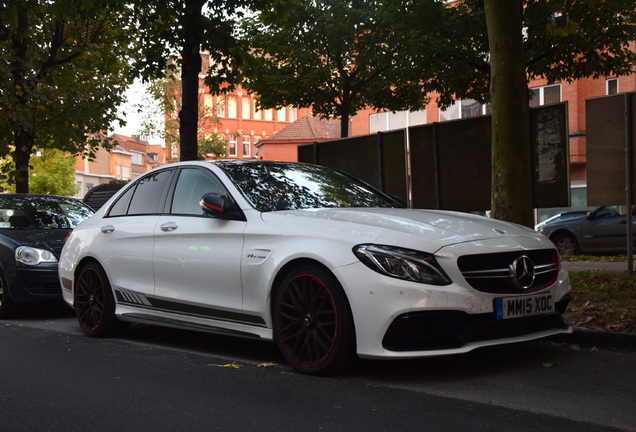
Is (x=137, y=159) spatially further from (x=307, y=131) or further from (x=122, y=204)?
(x=122, y=204)

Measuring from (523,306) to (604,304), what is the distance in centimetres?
273

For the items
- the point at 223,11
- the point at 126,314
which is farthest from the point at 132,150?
the point at 126,314

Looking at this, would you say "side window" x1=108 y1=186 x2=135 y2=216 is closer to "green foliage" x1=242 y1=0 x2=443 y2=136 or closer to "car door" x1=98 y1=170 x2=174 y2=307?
"car door" x1=98 y1=170 x2=174 y2=307

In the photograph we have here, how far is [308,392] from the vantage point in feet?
16.2

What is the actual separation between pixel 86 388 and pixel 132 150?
400 feet

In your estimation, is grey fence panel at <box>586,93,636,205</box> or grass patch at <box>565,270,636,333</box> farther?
grey fence panel at <box>586,93,636,205</box>

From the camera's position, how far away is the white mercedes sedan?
4941 millimetres

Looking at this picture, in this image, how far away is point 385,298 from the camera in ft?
16.0

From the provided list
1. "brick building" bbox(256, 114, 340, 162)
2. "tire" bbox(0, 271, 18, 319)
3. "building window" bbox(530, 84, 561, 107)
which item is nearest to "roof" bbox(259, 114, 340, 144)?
"brick building" bbox(256, 114, 340, 162)

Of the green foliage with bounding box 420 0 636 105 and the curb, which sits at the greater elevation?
the green foliage with bounding box 420 0 636 105

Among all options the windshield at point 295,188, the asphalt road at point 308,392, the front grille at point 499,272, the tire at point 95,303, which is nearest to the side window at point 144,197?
the tire at point 95,303

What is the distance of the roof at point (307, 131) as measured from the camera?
73.1m

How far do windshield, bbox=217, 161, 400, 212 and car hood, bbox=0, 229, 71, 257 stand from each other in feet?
13.0

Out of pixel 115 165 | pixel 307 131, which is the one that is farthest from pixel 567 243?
pixel 115 165
